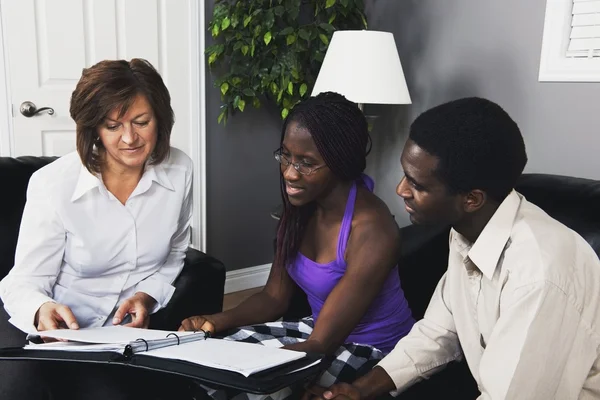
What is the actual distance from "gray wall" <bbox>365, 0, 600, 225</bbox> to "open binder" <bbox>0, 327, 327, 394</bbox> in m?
1.51

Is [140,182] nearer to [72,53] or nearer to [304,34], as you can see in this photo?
[72,53]

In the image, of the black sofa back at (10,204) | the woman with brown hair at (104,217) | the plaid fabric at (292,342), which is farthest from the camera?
the black sofa back at (10,204)

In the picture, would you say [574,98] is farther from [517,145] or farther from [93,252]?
[93,252]

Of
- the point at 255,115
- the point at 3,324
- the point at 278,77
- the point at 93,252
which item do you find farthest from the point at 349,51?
the point at 3,324

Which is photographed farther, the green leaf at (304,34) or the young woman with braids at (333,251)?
the green leaf at (304,34)

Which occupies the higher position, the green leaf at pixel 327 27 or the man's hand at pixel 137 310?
the green leaf at pixel 327 27

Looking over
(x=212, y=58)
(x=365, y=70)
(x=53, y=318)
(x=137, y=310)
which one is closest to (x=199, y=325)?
(x=137, y=310)

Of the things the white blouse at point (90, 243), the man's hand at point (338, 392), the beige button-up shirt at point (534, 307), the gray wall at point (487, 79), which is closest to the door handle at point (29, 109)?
the white blouse at point (90, 243)

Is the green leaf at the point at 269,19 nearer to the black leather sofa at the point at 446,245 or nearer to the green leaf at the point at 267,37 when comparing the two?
the green leaf at the point at 267,37

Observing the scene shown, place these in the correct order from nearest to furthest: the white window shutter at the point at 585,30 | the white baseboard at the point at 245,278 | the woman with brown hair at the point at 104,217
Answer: the woman with brown hair at the point at 104,217 < the white window shutter at the point at 585,30 < the white baseboard at the point at 245,278

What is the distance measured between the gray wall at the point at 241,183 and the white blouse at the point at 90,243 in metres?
1.23

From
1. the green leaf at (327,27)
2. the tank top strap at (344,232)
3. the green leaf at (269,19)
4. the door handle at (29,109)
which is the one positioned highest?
the green leaf at (269,19)

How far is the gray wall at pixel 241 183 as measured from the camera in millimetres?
2844

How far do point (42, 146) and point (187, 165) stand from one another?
1.06 metres
